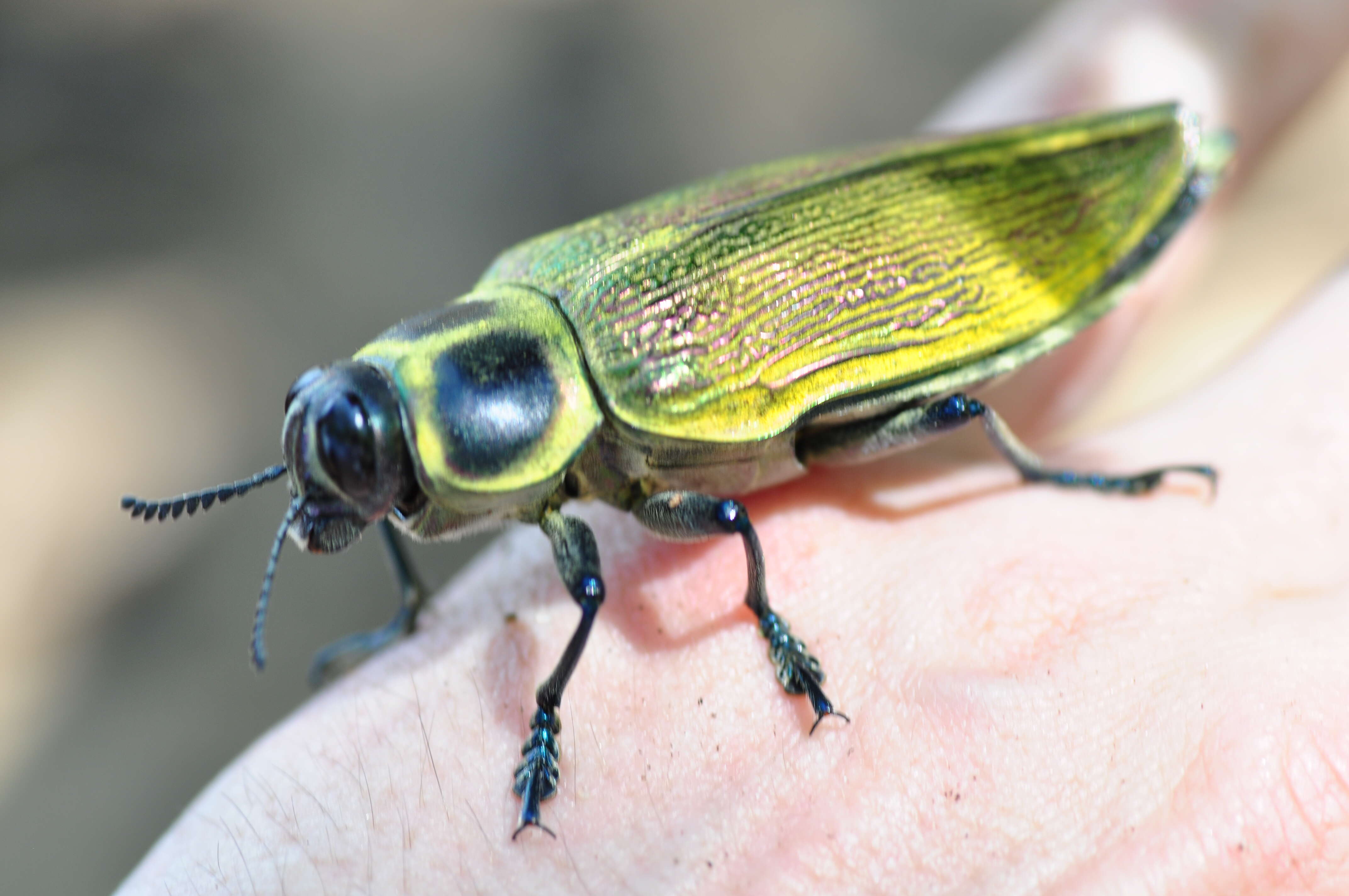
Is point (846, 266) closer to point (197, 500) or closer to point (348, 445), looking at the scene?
point (348, 445)

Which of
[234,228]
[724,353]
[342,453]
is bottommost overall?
[234,228]

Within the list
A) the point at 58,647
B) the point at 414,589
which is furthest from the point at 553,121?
the point at 414,589

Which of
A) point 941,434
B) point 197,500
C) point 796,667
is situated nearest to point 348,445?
point 197,500

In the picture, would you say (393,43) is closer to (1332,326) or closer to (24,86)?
(24,86)

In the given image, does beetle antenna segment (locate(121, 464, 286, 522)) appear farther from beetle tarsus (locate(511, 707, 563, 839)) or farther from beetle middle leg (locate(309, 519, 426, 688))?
beetle tarsus (locate(511, 707, 563, 839))

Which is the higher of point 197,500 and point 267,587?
point 197,500

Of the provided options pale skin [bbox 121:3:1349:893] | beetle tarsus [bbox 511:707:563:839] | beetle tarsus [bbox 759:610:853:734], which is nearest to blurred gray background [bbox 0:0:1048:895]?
pale skin [bbox 121:3:1349:893]

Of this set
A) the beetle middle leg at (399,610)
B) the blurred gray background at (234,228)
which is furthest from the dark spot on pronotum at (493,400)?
the blurred gray background at (234,228)
